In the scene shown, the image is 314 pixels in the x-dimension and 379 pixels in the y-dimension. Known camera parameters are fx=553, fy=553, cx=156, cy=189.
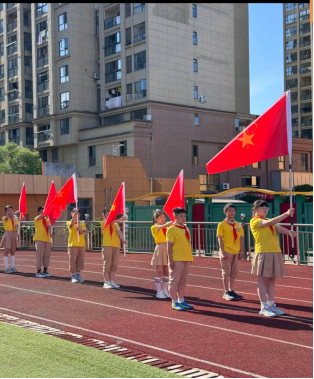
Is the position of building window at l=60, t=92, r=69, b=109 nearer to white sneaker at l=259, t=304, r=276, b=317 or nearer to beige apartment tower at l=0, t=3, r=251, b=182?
beige apartment tower at l=0, t=3, r=251, b=182

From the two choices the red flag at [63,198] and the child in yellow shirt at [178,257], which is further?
the red flag at [63,198]

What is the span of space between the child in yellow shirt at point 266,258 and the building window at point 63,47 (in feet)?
144

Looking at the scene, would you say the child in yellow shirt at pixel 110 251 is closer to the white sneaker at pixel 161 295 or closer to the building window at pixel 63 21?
the white sneaker at pixel 161 295

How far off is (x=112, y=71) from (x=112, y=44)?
2.35 meters

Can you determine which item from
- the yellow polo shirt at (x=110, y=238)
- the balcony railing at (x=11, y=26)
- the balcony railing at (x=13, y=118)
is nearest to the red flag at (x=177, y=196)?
the yellow polo shirt at (x=110, y=238)

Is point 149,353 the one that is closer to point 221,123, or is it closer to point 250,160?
point 250,160

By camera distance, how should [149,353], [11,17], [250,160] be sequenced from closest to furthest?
[149,353] < [250,160] < [11,17]

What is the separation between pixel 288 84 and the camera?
244 ft

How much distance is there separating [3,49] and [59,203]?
161 ft

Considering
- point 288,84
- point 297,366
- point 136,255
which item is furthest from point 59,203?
point 288,84

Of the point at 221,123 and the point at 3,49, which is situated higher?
the point at 3,49

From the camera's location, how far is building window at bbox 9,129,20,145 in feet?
189

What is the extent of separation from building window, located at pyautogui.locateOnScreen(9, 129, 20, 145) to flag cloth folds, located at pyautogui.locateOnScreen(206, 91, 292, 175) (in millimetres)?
51223

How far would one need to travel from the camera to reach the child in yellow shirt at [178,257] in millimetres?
10148
